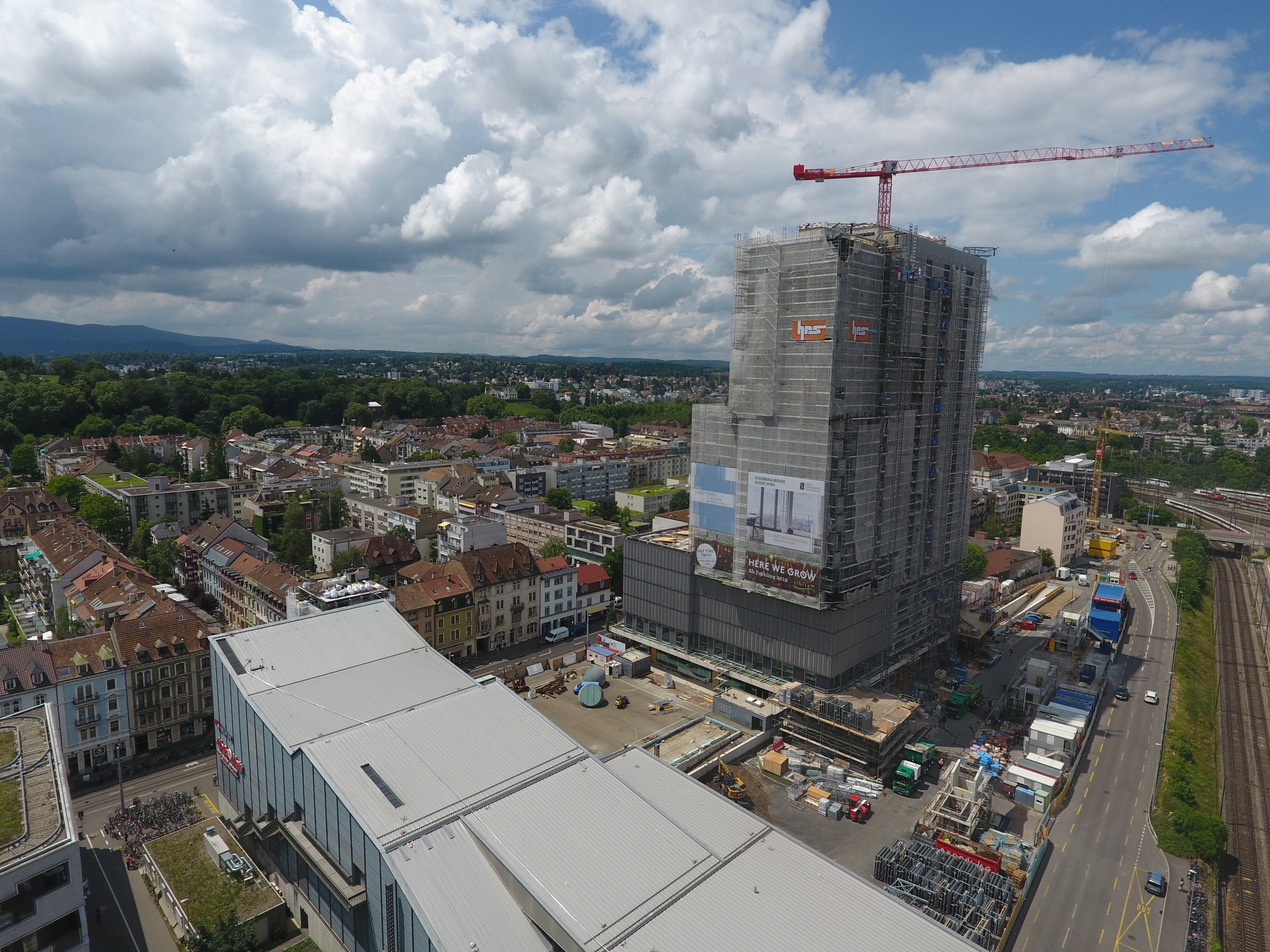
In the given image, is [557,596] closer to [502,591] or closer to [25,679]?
[502,591]

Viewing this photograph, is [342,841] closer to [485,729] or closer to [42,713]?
[485,729]

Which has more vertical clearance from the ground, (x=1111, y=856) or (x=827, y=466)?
(x=827, y=466)

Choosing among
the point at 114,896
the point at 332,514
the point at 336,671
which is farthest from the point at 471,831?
the point at 332,514

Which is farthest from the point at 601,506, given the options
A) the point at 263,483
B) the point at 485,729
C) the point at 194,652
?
the point at 485,729

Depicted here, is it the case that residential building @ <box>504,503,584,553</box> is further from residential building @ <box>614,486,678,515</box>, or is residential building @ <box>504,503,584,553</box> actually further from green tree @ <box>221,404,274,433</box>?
green tree @ <box>221,404,274,433</box>

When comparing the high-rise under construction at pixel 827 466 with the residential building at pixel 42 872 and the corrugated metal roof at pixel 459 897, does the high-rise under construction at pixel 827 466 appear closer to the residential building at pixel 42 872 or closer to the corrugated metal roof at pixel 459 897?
the corrugated metal roof at pixel 459 897

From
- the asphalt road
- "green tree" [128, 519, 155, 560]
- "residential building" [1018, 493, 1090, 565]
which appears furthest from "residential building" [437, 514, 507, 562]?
"residential building" [1018, 493, 1090, 565]

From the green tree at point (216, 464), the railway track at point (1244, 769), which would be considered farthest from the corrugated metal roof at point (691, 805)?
the green tree at point (216, 464)
